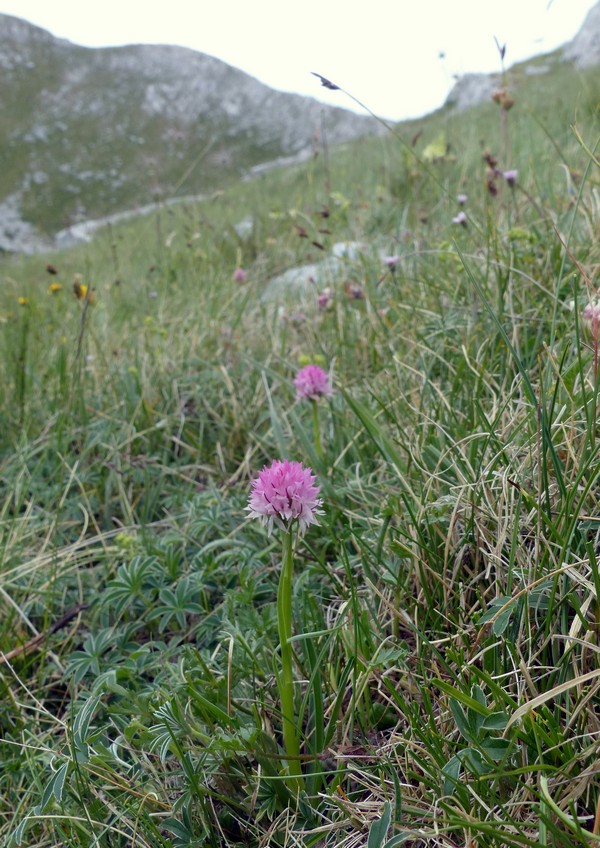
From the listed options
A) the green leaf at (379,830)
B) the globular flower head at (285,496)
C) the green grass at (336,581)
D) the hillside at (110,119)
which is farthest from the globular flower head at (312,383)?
the hillside at (110,119)

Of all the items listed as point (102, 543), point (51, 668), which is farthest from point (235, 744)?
point (102, 543)

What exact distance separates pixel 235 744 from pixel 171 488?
1.11 metres

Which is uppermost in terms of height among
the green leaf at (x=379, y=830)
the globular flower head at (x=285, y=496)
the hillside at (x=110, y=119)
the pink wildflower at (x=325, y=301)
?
the hillside at (x=110, y=119)

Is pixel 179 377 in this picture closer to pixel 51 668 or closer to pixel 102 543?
pixel 102 543

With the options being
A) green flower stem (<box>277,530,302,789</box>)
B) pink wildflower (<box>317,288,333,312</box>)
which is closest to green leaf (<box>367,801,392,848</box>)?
green flower stem (<box>277,530,302,789</box>)

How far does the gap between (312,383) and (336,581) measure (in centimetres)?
52

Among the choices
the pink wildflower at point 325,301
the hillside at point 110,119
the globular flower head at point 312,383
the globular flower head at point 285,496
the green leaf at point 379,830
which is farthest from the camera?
the hillside at point 110,119

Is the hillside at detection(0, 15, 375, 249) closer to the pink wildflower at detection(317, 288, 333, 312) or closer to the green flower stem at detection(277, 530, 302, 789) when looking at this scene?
the pink wildflower at detection(317, 288, 333, 312)

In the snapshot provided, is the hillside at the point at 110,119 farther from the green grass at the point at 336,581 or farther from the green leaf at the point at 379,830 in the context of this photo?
the green leaf at the point at 379,830

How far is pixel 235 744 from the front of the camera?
889mm

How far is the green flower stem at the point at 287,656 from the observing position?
89 centimetres

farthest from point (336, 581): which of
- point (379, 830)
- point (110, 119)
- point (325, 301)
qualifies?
point (110, 119)

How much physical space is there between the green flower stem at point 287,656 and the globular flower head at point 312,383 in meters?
0.66

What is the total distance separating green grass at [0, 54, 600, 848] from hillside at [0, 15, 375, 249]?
39.6m
